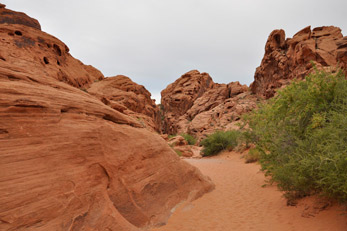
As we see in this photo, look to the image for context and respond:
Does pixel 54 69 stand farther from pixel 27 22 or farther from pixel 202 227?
pixel 202 227

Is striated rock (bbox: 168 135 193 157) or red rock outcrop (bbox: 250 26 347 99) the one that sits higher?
red rock outcrop (bbox: 250 26 347 99)

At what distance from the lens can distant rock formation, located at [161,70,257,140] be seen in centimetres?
3653

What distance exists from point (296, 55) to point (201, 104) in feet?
77.5

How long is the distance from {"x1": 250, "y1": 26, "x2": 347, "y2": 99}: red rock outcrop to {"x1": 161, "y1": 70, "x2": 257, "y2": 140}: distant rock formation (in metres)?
4.71

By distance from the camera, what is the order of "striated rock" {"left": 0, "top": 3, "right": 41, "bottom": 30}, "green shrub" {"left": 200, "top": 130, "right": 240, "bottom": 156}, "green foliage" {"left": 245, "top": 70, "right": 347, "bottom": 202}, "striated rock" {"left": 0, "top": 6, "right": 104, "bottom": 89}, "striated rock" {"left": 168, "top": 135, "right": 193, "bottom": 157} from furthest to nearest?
"striated rock" {"left": 168, "top": 135, "right": 193, "bottom": 157}, "green shrub" {"left": 200, "top": 130, "right": 240, "bottom": 156}, "striated rock" {"left": 0, "top": 3, "right": 41, "bottom": 30}, "striated rock" {"left": 0, "top": 6, "right": 104, "bottom": 89}, "green foliage" {"left": 245, "top": 70, "right": 347, "bottom": 202}

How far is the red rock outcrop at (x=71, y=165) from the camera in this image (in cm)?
314

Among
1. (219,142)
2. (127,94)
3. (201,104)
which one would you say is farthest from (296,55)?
(127,94)

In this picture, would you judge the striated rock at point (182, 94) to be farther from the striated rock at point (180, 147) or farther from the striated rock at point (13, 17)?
the striated rock at point (13, 17)

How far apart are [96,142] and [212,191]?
563cm

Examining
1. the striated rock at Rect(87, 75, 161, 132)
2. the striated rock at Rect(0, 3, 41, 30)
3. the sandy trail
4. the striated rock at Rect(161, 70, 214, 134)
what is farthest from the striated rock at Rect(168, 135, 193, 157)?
the striated rock at Rect(161, 70, 214, 134)

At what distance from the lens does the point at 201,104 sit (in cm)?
4850

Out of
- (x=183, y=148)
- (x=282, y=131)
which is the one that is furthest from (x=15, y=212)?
(x=183, y=148)

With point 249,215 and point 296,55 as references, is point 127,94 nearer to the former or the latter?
point 249,215

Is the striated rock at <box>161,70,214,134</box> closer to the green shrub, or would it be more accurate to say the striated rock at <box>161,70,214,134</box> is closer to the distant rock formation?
the distant rock formation
